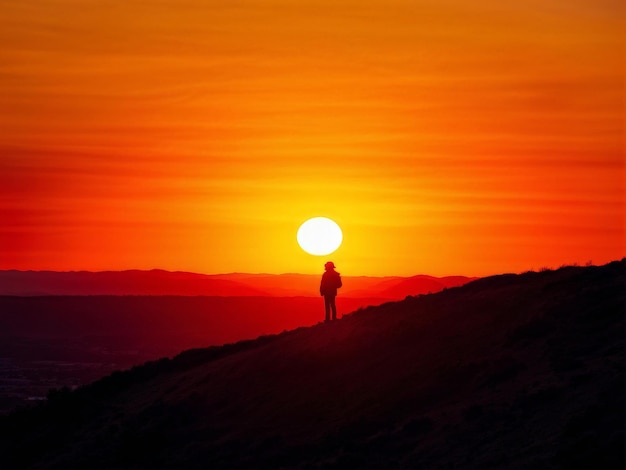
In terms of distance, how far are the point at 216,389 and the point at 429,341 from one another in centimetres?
616

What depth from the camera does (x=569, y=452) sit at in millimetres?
17547

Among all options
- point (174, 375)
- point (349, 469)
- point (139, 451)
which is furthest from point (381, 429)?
point (174, 375)

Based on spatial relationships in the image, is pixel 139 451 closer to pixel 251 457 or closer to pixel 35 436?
pixel 251 457

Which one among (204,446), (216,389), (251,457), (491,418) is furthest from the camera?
(216,389)

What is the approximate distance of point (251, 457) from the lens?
24047 millimetres

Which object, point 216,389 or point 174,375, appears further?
point 174,375

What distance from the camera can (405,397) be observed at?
2381 centimetres

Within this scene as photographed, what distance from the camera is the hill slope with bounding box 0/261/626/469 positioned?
19.5m

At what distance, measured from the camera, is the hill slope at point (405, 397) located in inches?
770

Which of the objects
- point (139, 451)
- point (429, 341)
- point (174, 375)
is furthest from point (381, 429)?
point (174, 375)

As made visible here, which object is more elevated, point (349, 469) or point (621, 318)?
point (621, 318)

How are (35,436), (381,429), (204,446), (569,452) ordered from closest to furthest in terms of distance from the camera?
(569,452) < (381,429) < (204,446) < (35,436)

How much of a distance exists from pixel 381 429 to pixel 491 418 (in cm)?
291

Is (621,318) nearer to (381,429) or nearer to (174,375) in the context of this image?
(381,429)
